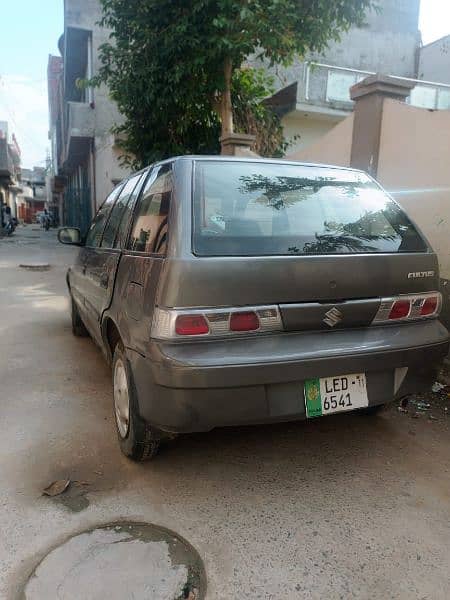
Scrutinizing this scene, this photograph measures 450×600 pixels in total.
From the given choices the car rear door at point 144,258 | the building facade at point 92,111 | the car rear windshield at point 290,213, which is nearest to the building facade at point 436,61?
the building facade at point 92,111

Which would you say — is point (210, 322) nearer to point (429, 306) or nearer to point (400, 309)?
point (400, 309)

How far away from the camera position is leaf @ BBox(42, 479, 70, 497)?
2.44 meters

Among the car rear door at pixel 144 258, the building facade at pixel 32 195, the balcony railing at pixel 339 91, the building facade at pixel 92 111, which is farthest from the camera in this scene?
the building facade at pixel 32 195

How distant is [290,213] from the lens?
103 inches

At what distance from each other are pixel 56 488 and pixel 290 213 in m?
1.90

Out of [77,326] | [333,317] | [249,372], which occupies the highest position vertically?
[333,317]

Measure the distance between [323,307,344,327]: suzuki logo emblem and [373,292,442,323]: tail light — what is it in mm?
240

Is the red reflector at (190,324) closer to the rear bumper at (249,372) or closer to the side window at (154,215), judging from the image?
the rear bumper at (249,372)

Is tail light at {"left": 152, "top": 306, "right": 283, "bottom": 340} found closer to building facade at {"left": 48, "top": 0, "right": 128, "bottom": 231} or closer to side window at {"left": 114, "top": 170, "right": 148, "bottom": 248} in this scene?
side window at {"left": 114, "top": 170, "right": 148, "bottom": 248}

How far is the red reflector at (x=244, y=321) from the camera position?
2.20 m

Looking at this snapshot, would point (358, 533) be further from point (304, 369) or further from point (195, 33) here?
point (195, 33)

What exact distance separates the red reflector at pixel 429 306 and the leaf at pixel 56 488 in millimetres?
2119

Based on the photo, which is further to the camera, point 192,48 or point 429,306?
point 192,48

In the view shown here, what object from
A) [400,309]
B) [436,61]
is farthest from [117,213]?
[436,61]
